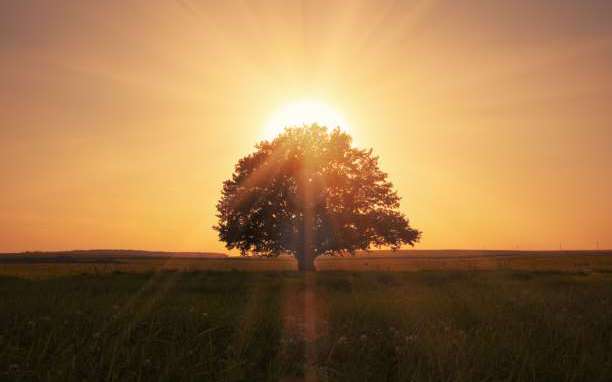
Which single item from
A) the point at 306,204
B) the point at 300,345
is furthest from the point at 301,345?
the point at 306,204

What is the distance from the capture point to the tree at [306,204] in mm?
41000

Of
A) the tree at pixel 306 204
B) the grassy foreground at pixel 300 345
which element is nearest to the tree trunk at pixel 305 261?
the tree at pixel 306 204

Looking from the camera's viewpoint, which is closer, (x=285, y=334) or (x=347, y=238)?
(x=285, y=334)

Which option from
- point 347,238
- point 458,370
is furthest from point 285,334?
point 347,238

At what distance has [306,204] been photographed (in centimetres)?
4012

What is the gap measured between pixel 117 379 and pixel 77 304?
266 inches

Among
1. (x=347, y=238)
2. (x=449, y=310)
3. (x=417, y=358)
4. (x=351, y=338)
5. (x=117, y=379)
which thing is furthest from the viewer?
(x=347, y=238)

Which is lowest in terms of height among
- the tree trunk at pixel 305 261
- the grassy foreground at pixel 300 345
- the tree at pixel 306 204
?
the grassy foreground at pixel 300 345

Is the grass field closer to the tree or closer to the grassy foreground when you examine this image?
the grassy foreground

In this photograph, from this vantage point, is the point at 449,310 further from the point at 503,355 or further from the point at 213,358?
the point at 213,358

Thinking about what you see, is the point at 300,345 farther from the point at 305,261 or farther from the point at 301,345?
the point at 305,261

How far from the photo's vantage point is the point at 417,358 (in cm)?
655

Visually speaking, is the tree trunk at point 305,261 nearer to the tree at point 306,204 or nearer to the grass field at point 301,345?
the tree at point 306,204

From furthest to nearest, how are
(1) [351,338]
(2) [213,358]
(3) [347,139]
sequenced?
(3) [347,139] < (1) [351,338] < (2) [213,358]
